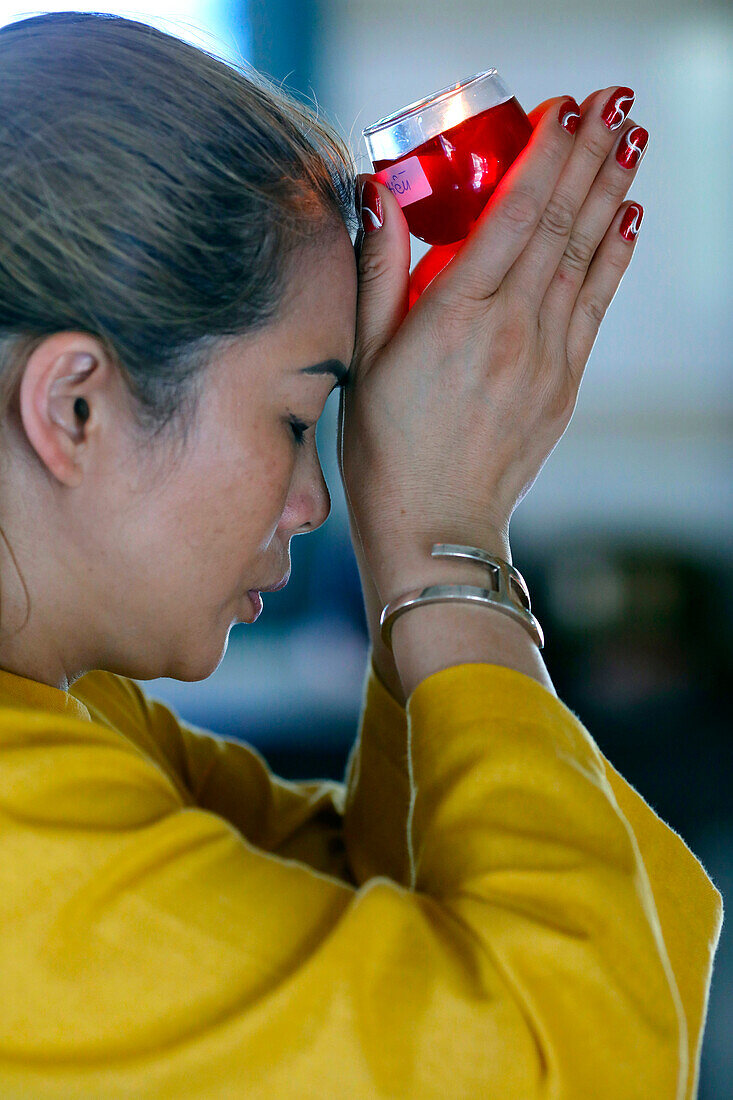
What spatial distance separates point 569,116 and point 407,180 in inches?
6.1

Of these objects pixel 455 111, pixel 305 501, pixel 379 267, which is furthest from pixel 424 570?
pixel 455 111

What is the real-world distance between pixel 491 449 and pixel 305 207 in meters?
0.26

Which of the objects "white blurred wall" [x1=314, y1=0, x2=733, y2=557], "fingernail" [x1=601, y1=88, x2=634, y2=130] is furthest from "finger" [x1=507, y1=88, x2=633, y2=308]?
"white blurred wall" [x1=314, y1=0, x2=733, y2=557]

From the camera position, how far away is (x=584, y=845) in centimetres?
62

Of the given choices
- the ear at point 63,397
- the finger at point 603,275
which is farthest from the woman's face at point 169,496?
the finger at point 603,275

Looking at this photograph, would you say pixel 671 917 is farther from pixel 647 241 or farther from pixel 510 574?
pixel 647 241

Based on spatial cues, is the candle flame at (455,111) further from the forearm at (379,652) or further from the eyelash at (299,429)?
the forearm at (379,652)

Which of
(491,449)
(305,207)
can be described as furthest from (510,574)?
Result: (305,207)

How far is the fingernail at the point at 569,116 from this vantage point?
882 millimetres

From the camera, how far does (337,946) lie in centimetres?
58

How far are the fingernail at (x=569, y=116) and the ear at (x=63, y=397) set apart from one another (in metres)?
0.47

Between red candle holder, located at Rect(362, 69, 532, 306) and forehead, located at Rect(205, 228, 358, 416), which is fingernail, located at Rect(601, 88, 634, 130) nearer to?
red candle holder, located at Rect(362, 69, 532, 306)

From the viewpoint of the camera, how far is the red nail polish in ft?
2.95

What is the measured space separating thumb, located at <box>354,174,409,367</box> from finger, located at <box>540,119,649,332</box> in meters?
0.14
